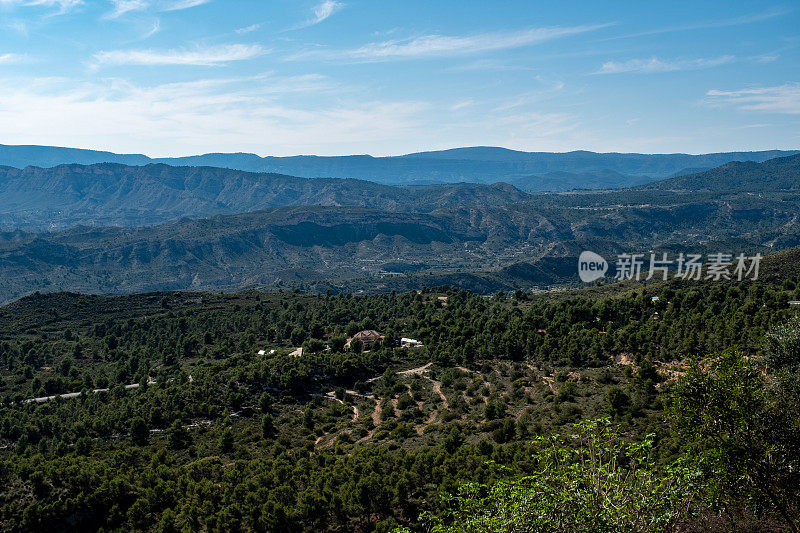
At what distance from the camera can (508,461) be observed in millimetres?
36219


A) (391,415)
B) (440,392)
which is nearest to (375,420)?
(391,415)

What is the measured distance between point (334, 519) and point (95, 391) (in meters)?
63.3

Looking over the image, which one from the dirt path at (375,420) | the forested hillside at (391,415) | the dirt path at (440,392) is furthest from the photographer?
the dirt path at (440,392)

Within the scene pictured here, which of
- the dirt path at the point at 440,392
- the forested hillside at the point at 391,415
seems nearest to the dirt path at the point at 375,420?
the forested hillside at the point at 391,415

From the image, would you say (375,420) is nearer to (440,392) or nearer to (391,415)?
(391,415)

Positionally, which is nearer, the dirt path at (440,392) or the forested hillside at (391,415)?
the forested hillside at (391,415)

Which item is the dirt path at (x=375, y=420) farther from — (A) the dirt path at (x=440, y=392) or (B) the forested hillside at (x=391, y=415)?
(A) the dirt path at (x=440, y=392)

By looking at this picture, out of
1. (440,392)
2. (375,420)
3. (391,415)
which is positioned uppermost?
(440,392)

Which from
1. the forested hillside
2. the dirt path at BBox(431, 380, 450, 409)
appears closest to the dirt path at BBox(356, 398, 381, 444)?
the forested hillside

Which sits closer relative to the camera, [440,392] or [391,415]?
[391,415]

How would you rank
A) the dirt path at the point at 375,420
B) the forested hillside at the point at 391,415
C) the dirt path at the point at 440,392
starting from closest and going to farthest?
the forested hillside at the point at 391,415
the dirt path at the point at 375,420
the dirt path at the point at 440,392

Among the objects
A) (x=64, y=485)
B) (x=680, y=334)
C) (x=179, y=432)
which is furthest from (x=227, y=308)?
(x=680, y=334)

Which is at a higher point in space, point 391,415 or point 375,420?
point 391,415

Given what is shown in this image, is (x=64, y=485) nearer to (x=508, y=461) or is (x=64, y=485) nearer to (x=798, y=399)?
(x=508, y=461)
